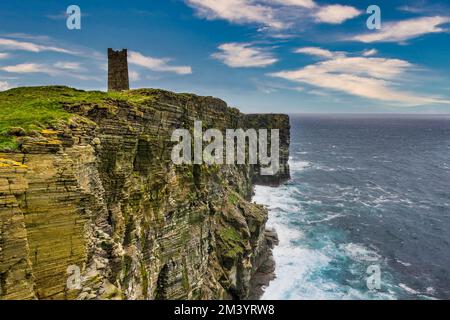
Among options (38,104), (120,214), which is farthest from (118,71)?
(120,214)

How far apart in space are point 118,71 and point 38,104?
19241mm

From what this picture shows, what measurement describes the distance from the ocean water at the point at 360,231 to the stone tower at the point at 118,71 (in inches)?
1450

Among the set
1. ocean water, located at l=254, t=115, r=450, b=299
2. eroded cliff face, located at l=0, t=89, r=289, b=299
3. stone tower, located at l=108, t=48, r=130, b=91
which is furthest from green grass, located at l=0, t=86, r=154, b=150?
ocean water, located at l=254, t=115, r=450, b=299

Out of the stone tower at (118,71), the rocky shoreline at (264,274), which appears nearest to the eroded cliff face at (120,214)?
the rocky shoreline at (264,274)

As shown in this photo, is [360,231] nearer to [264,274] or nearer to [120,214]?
[264,274]

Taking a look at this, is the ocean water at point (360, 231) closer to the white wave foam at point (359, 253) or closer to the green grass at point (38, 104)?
the white wave foam at point (359, 253)

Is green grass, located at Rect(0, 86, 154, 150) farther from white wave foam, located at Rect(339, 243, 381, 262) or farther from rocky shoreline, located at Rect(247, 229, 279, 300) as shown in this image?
white wave foam, located at Rect(339, 243, 381, 262)

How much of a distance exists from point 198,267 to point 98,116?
21.9 m

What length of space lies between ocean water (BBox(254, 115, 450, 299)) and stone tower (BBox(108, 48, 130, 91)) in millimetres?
36821

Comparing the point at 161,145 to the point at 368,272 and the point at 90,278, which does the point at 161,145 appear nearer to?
the point at 90,278
